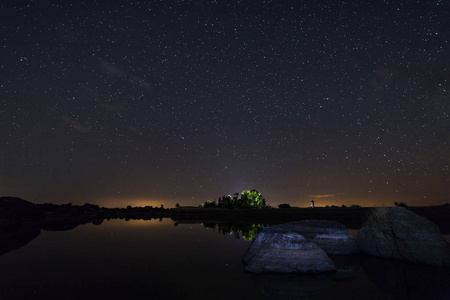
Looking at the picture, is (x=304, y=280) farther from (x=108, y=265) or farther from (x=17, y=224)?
(x=17, y=224)

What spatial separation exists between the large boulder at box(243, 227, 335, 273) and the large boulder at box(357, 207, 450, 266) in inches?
253

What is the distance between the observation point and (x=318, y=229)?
A: 71.1ft

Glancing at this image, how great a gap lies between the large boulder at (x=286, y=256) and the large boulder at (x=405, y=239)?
21.1 ft

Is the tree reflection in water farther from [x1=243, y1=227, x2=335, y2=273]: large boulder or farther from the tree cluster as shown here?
the tree cluster

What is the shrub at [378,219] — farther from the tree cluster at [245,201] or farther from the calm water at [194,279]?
the tree cluster at [245,201]

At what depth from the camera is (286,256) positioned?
15.4 metres

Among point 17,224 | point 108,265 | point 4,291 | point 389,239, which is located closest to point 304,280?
point 389,239

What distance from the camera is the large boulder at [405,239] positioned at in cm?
1719

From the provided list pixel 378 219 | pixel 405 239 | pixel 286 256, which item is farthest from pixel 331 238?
pixel 286 256

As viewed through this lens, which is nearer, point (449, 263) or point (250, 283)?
point (250, 283)

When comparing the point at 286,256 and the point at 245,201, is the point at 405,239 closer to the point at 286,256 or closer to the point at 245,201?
the point at 286,256

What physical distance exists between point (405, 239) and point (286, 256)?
9.43 m

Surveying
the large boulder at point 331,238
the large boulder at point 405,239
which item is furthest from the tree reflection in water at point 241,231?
the large boulder at point 405,239

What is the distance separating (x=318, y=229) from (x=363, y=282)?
8.19 m
